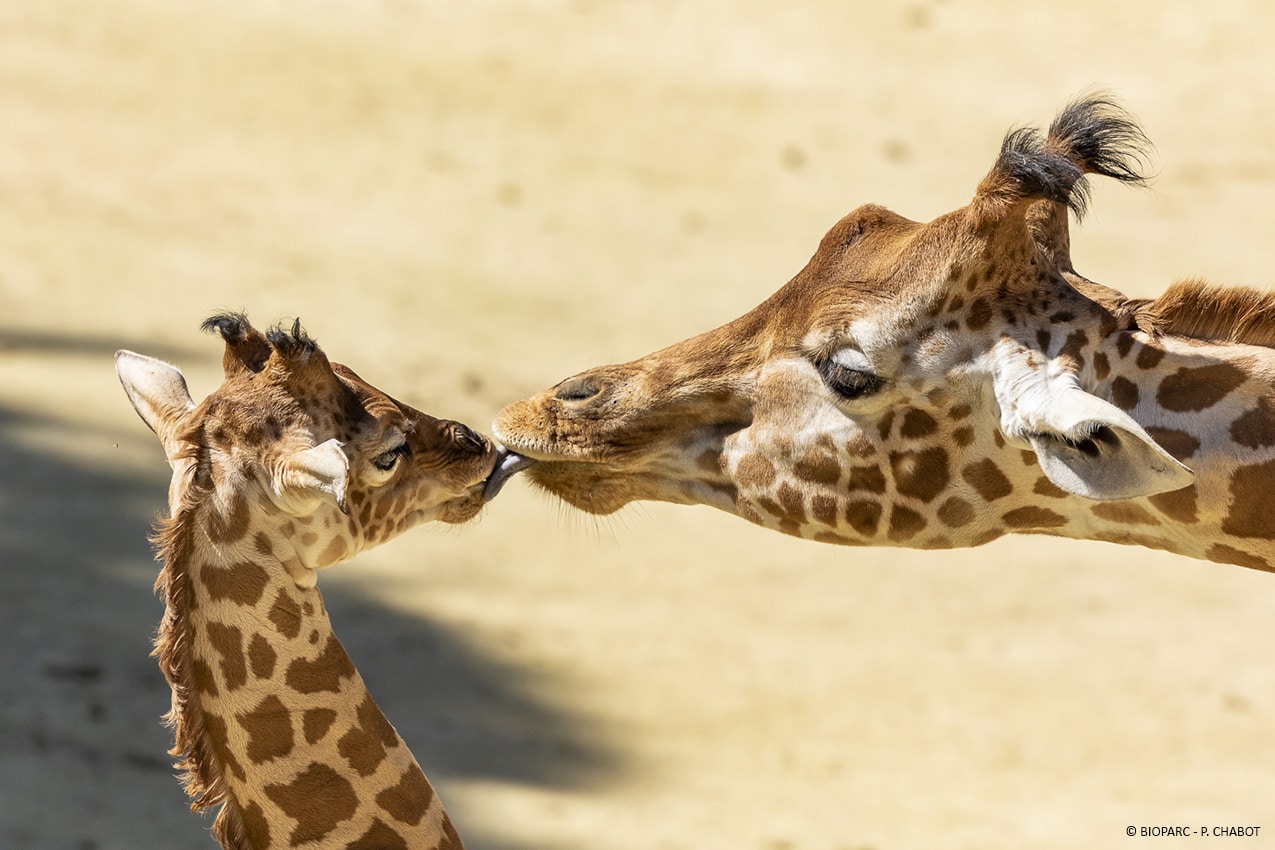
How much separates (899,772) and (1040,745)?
852 millimetres

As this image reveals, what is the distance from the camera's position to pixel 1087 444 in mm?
3635

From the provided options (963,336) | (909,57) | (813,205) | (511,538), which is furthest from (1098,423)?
(909,57)

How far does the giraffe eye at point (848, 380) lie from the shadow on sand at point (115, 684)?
3108mm

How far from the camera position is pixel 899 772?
7.61 m

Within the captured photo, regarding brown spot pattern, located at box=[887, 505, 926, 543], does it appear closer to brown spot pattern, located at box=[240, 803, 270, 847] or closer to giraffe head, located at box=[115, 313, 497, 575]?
giraffe head, located at box=[115, 313, 497, 575]

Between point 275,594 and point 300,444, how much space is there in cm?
40

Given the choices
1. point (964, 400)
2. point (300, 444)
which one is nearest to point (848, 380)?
point (964, 400)

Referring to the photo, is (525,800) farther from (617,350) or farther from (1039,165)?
(617,350)

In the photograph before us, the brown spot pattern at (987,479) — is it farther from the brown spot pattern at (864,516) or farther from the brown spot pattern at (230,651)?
the brown spot pattern at (230,651)

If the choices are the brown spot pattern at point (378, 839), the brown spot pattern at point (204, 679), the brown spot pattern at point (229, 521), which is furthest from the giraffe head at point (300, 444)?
the brown spot pattern at point (378, 839)

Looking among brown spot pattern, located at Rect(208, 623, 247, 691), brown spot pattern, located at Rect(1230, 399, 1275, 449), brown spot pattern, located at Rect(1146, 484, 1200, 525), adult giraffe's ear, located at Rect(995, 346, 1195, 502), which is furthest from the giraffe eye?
brown spot pattern, located at Rect(208, 623, 247, 691)

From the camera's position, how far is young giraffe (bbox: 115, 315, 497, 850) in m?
3.80

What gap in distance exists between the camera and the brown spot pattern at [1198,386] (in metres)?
3.90

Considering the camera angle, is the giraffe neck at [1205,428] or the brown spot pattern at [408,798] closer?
the giraffe neck at [1205,428]
